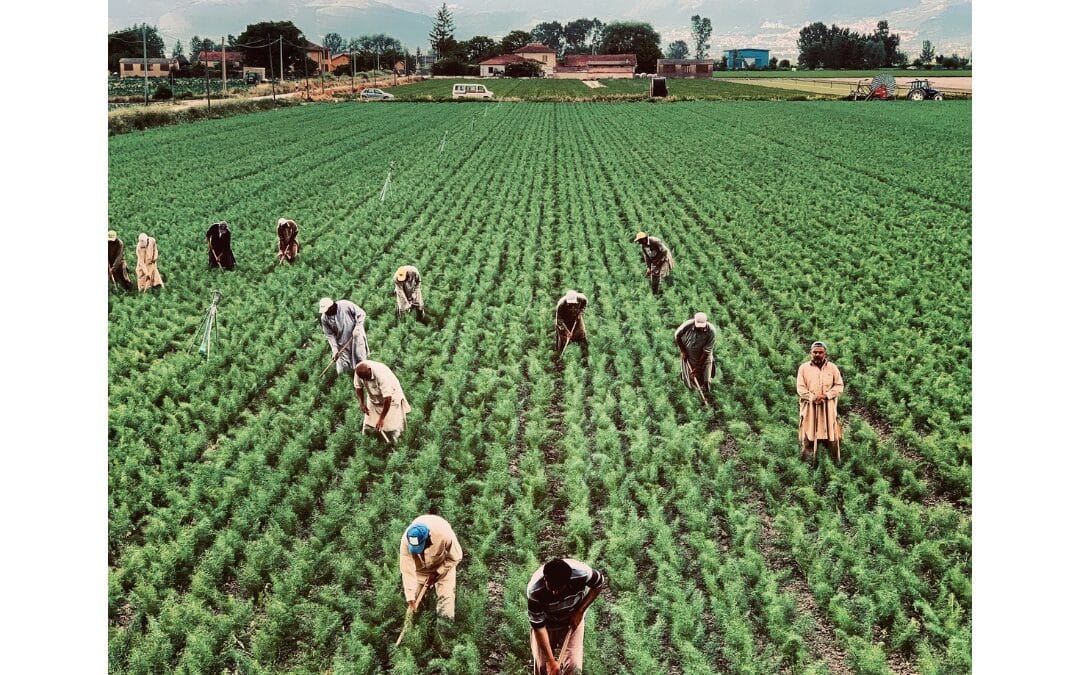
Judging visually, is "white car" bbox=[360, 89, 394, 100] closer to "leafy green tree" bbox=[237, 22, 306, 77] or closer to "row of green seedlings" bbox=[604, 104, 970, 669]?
"leafy green tree" bbox=[237, 22, 306, 77]

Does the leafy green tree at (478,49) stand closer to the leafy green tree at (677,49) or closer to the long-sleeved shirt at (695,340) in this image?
the leafy green tree at (677,49)

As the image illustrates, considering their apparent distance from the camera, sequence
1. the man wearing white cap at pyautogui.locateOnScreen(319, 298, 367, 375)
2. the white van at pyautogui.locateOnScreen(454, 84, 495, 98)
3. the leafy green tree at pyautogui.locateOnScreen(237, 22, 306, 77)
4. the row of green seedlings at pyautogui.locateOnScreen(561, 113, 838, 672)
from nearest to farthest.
→ the row of green seedlings at pyautogui.locateOnScreen(561, 113, 838, 672) < the man wearing white cap at pyautogui.locateOnScreen(319, 298, 367, 375) < the leafy green tree at pyautogui.locateOnScreen(237, 22, 306, 77) < the white van at pyautogui.locateOnScreen(454, 84, 495, 98)

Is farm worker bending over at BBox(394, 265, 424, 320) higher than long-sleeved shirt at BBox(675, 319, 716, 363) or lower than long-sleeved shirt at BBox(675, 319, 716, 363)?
higher

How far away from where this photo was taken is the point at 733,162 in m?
30.9

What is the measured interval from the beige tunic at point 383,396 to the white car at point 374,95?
193ft

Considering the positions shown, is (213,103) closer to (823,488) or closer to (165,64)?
(165,64)

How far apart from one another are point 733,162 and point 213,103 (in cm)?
2688

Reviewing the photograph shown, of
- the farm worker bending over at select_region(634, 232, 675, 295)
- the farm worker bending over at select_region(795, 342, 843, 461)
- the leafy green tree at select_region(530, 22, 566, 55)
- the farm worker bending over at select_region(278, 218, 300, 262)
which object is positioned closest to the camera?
the farm worker bending over at select_region(795, 342, 843, 461)

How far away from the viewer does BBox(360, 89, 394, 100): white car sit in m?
63.5

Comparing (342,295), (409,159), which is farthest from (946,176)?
(342,295)

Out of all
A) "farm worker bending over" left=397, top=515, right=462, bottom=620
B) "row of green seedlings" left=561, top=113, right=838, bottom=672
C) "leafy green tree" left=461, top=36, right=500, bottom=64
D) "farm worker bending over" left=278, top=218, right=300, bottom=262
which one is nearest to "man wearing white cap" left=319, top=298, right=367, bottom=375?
"row of green seedlings" left=561, top=113, right=838, bottom=672

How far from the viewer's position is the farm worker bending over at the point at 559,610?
16.4 ft

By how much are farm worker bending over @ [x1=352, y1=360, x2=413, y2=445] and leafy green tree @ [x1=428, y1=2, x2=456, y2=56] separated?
81.3ft

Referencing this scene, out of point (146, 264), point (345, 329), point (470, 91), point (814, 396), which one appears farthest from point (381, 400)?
point (470, 91)
